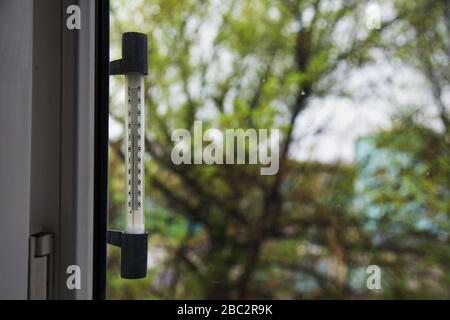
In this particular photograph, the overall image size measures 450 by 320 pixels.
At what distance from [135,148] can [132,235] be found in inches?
4.5

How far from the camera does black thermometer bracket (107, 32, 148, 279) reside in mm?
578

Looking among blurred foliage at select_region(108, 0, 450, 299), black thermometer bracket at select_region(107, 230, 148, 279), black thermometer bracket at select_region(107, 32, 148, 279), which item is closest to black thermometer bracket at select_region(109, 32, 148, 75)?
black thermometer bracket at select_region(107, 32, 148, 279)

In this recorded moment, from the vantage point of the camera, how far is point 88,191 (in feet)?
1.93

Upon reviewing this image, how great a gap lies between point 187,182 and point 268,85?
1.13ft

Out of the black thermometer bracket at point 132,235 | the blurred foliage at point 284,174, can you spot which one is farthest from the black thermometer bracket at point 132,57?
the blurred foliage at point 284,174

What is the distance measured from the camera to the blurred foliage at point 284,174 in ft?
3.73

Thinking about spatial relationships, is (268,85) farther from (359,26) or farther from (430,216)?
(430,216)

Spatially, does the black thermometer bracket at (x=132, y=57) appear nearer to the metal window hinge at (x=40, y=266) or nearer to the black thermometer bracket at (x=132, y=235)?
the black thermometer bracket at (x=132, y=235)

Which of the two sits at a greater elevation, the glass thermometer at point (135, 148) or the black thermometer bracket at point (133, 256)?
the glass thermometer at point (135, 148)

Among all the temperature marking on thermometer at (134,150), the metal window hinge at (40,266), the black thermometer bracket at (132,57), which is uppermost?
the black thermometer bracket at (132,57)

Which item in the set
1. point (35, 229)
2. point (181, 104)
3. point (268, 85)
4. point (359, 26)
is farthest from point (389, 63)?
point (35, 229)

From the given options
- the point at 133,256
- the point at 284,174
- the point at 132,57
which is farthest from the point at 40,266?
the point at 284,174

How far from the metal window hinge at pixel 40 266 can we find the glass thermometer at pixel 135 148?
10 centimetres
